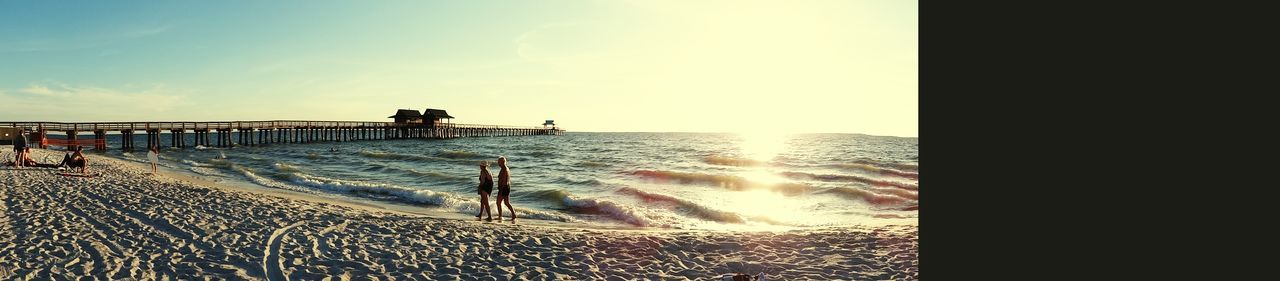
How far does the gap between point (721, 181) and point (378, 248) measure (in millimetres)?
16515

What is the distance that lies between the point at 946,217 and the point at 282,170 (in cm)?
2872

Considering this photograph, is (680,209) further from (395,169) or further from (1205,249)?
(395,169)

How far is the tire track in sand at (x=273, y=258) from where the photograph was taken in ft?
22.2

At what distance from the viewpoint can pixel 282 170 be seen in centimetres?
2555

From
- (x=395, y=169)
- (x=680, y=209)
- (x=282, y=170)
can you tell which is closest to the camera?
(x=680, y=209)

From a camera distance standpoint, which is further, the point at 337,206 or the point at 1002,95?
the point at 337,206

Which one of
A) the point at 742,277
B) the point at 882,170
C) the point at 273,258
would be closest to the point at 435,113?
the point at 882,170

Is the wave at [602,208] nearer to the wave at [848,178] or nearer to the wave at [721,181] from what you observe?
the wave at [721,181]

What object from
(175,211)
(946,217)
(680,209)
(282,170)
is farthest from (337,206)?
(282,170)

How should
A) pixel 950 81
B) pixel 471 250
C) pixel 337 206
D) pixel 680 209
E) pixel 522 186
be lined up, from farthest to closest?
pixel 522 186
pixel 680 209
pixel 337 206
pixel 471 250
pixel 950 81

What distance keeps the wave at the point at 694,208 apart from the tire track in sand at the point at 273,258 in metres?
8.11

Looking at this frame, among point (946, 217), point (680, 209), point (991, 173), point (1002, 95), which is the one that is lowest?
point (680, 209)

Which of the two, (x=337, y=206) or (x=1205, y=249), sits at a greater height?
(x=1205, y=249)

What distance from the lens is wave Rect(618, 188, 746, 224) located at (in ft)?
43.9
